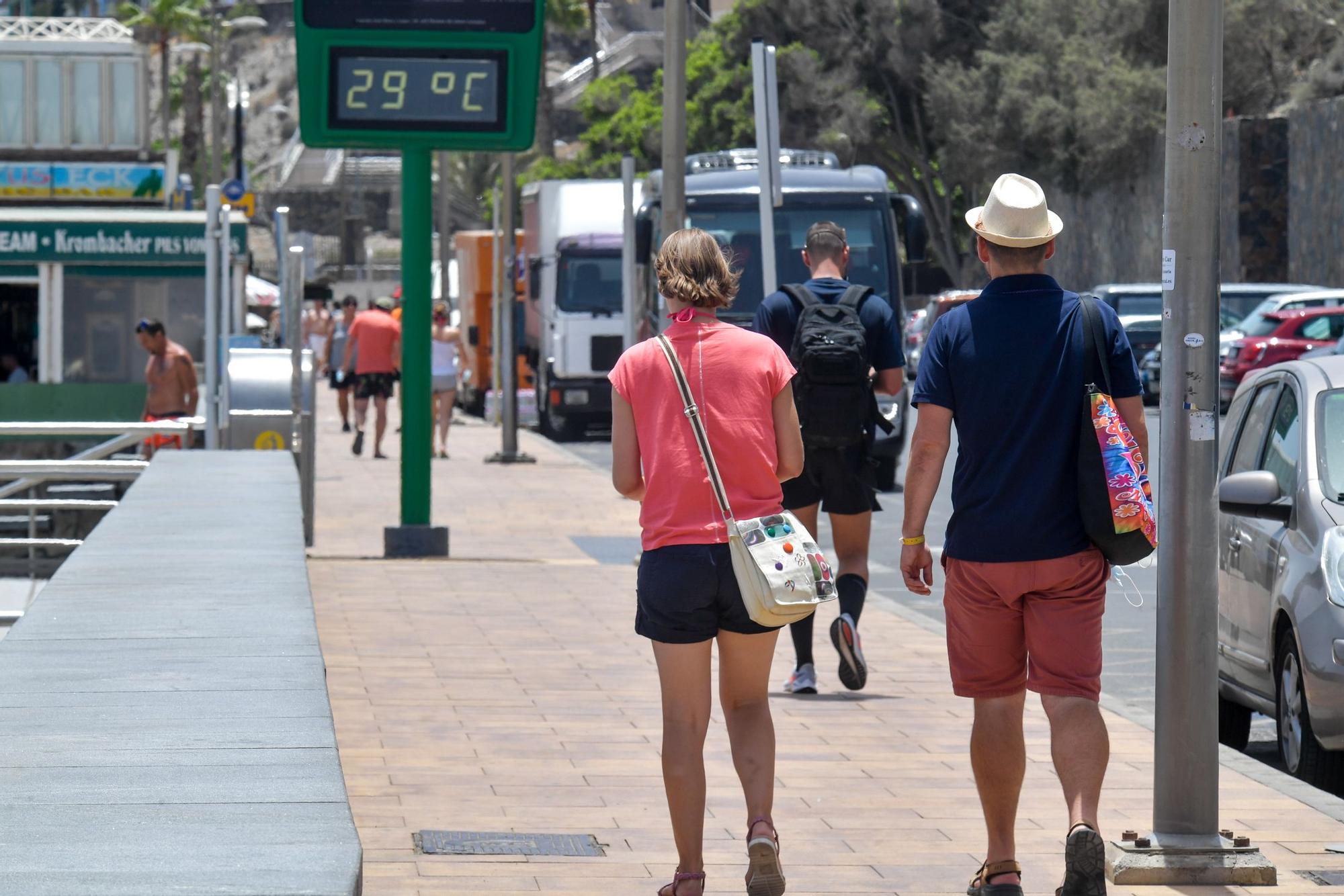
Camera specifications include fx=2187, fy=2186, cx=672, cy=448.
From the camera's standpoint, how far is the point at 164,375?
15672 mm

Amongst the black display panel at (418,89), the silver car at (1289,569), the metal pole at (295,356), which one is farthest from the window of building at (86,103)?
the silver car at (1289,569)

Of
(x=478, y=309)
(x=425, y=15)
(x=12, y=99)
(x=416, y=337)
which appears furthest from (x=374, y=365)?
(x=478, y=309)

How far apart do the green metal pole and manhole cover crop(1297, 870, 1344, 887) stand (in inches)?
339

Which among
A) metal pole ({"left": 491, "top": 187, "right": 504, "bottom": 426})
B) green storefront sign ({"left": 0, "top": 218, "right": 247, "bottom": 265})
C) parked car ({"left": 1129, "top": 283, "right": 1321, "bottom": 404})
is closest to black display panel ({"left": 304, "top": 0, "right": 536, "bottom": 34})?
green storefront sign ({"left": 0, "top": 218, "right": 247, "bottom": 265})

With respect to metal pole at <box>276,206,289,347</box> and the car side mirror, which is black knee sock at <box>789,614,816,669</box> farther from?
metal pole at <box>276,206,289,347</box>

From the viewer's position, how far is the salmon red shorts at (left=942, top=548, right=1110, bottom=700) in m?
5.18

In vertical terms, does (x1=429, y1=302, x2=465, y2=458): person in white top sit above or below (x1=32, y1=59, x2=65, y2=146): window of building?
below

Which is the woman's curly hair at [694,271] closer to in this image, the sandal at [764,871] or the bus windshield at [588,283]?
the sandal at [764,871]

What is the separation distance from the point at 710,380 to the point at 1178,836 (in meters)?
1.77

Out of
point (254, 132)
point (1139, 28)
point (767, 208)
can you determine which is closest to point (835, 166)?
point (767, 208)

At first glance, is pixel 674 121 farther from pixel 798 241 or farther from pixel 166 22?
pixel 166 22

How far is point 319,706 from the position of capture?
163 inches

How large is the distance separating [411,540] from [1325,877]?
28.7ft

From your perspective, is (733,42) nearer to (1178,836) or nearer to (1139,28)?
(1139,28)
